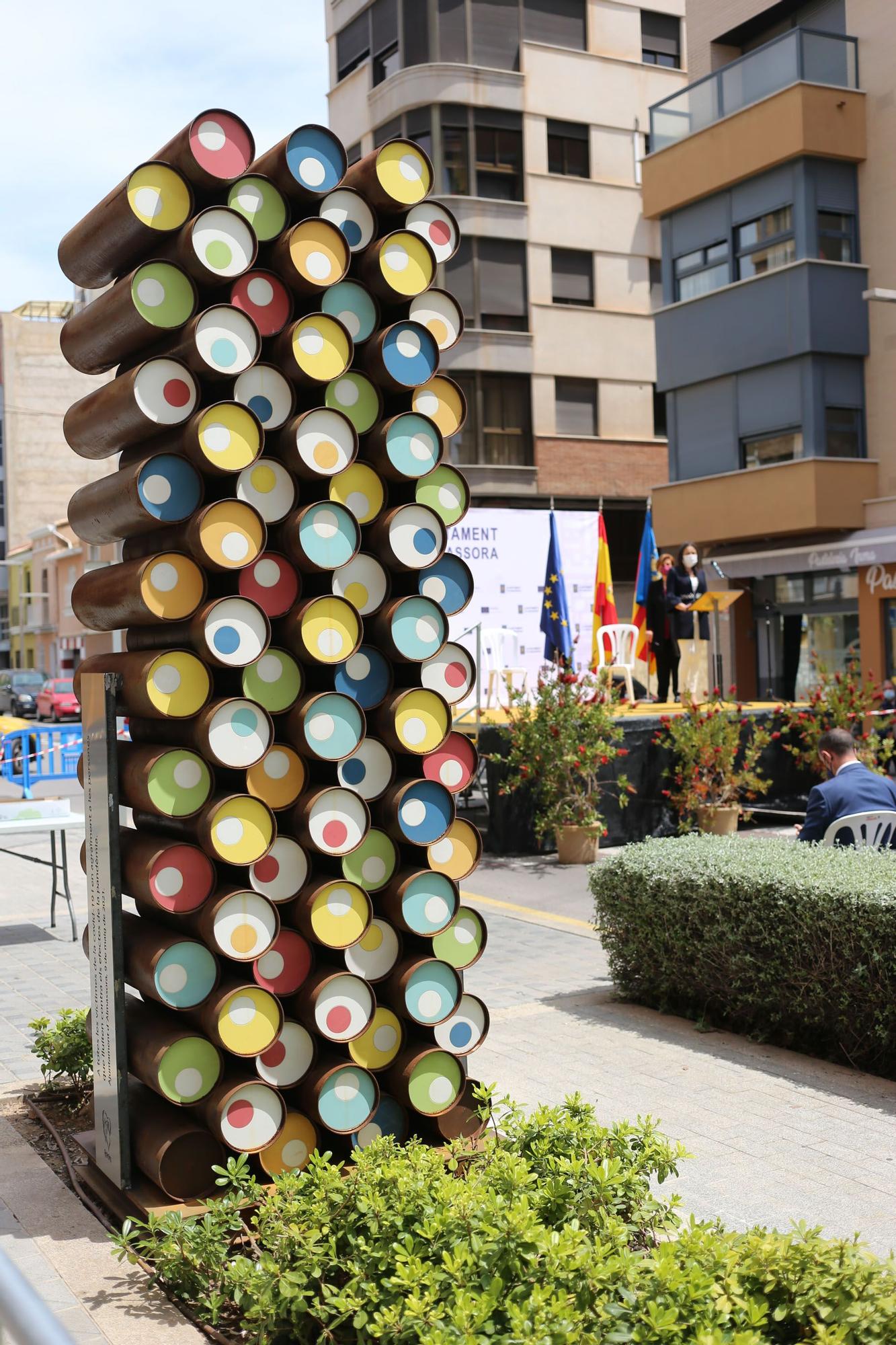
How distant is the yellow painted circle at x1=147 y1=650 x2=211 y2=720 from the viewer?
4.14 meters

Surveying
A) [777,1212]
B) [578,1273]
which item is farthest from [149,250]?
[777,1212]

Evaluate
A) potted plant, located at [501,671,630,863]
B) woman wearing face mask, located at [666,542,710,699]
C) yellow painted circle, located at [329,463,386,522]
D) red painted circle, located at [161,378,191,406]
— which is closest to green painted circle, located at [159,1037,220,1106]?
yellow painted circle, located at [329,463,386,522]

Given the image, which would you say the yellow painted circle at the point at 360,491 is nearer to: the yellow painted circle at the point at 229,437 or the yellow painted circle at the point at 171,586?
the yellow painted circle at the point at 229,437

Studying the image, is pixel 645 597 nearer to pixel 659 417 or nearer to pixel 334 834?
pixel 334 834

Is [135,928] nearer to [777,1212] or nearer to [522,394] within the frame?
[777,1212]

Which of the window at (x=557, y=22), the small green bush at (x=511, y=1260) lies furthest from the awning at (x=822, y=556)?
the small green bush at (x=511, y=1260)

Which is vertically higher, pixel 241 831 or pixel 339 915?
pixel 241 831

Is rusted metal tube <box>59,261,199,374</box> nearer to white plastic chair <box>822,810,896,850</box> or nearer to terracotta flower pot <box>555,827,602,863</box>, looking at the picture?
white plastic chair <box>822,810,896,850</box>

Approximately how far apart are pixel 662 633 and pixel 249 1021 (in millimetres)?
12940

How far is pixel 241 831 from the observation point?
13.7 ft

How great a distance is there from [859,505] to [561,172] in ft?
54.0

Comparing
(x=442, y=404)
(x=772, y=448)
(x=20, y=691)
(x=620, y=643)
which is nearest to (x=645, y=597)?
(x=620, y=643)

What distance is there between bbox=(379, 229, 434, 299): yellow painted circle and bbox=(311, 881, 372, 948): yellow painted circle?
1.99 metres

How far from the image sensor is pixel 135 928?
4562mm
